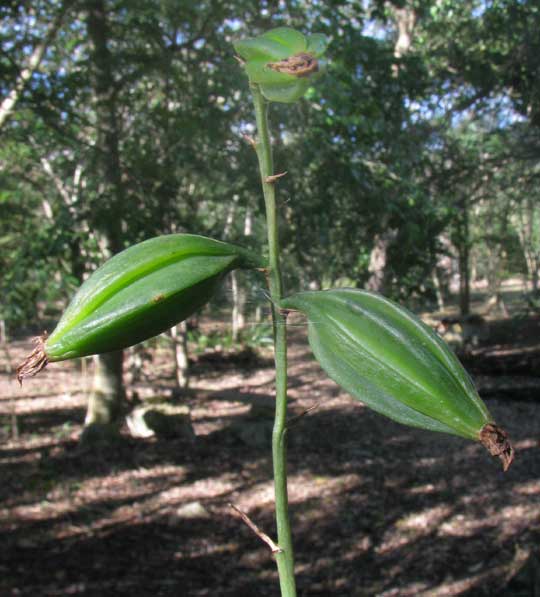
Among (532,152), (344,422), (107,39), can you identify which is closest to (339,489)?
(344,422)

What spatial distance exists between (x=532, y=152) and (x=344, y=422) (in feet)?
9.78

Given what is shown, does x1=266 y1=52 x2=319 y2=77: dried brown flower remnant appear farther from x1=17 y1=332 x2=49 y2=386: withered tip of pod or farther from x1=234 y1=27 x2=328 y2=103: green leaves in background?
x1=17 y1=332 x2=49 y2=386: withered tip of pod

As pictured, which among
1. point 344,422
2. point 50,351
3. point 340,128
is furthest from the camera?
point 344,422

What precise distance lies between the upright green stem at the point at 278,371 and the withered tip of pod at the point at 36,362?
0.17 m

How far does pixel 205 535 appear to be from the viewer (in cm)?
407

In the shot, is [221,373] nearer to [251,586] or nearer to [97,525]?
[97,525]

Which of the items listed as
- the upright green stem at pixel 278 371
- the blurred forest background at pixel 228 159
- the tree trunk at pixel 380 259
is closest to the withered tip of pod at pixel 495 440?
the upright green stem at pixel 278 371

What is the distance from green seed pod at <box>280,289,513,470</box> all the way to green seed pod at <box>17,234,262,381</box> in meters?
0.06

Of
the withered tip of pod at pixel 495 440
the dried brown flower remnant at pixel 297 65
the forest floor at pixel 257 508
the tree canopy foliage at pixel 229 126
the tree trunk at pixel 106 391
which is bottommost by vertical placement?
the forest floor at pixel 257 508

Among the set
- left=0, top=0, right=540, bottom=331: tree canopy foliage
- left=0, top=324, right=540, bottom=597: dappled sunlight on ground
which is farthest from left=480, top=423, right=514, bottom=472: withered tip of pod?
left=0, top=324, right=540, bottom=597: dappled sunlight on ground

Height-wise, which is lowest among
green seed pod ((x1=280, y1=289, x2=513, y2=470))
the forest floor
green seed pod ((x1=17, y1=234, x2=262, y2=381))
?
the forest floor

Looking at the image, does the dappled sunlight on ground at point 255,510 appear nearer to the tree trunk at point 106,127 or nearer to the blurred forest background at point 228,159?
the blurred forest background at point 228,159

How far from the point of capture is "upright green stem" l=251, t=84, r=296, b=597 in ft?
1.38

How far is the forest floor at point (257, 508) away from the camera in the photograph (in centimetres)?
357
